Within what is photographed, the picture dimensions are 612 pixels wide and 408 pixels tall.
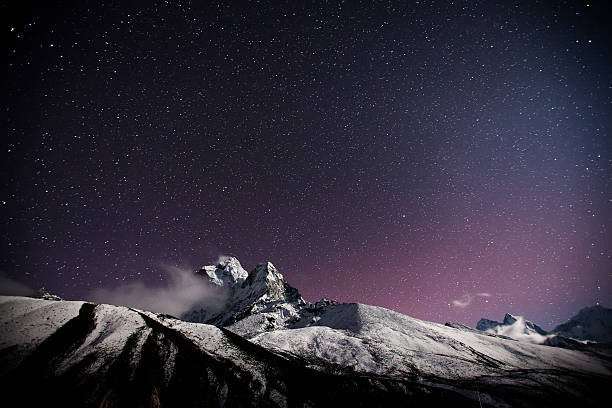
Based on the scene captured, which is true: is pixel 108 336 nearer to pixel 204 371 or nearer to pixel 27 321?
pixel 27 321

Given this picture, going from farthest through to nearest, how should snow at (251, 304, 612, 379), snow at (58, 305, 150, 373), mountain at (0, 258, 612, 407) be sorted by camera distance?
snow at (251, 304, 612, 379) < snow at (58, 305, 150, 373) < mountain at (0, 258, 612, 407)

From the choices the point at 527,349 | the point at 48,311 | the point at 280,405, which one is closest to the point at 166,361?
the point at 280,405

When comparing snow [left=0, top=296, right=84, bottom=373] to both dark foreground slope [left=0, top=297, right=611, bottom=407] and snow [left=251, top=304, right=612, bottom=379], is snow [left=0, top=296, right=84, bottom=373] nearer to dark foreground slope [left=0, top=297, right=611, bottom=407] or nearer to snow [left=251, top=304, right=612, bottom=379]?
dark foreground slope [left=0, top=297, right=611, bottom=407]

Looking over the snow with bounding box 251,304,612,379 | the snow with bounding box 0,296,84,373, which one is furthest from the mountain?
the snow with bounding box 251,304,612,379

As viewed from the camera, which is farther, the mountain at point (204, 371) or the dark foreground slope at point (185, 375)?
the mountain at point (204, 371)

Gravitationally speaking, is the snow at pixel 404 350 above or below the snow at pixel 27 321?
below

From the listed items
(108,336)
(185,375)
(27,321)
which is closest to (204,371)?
(185,375)

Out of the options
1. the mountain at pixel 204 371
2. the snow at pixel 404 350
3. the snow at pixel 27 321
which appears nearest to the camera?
the mountain at pixel 204 371

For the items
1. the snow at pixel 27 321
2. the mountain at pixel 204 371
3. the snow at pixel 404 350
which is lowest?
the snow at pixel 404 350

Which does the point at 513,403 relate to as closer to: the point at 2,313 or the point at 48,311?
the point at 48,311

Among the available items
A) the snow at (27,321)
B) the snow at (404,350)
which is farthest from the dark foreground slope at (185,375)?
the snow at (404,350)

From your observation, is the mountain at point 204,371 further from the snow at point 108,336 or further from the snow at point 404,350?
the snow at point 404,350
